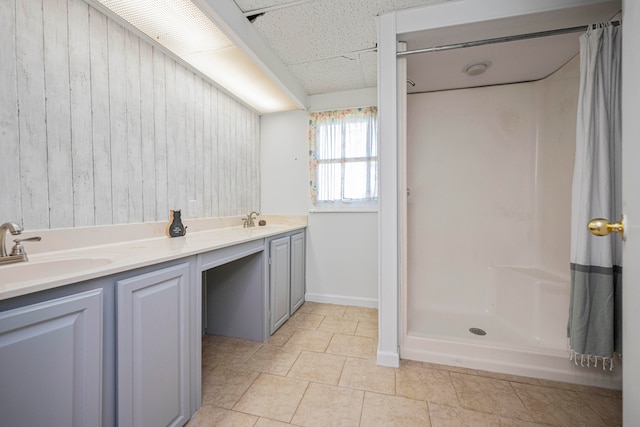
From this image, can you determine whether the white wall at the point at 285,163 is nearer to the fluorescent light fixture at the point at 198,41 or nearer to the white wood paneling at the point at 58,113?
the fluorescent light fixture at the point at 198,41

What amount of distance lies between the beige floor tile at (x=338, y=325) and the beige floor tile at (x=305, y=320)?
57 mm

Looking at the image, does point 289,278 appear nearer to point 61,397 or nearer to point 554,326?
point 61,397

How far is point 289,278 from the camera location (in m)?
2.44

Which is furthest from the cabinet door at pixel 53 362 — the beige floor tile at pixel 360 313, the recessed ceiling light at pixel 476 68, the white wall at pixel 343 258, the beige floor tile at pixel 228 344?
the recessed ceiling light at pixel 476 68

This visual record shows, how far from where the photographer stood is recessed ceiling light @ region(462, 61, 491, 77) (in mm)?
2004

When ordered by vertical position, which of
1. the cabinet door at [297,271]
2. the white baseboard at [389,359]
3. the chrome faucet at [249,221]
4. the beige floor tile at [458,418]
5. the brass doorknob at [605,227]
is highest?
the brass doorknob at [605,227]

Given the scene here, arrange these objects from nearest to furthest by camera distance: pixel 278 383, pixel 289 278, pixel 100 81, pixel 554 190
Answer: pixel 100 81, pixel 278 383, pixel 554 190, pixel 289 278

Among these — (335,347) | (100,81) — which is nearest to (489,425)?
(335,347)

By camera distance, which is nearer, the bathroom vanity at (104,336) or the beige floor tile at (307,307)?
the bathroom vanity at (104,336)

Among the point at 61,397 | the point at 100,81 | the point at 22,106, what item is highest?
the point at 100,81

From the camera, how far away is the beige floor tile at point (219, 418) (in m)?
1.24

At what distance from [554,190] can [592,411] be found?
1.60m

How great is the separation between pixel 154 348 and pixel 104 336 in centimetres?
22

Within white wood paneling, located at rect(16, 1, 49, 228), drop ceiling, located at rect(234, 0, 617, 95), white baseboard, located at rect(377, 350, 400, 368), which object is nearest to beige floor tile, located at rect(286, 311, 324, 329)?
white baseboard, located at rect(377, 350, 400, 368)
